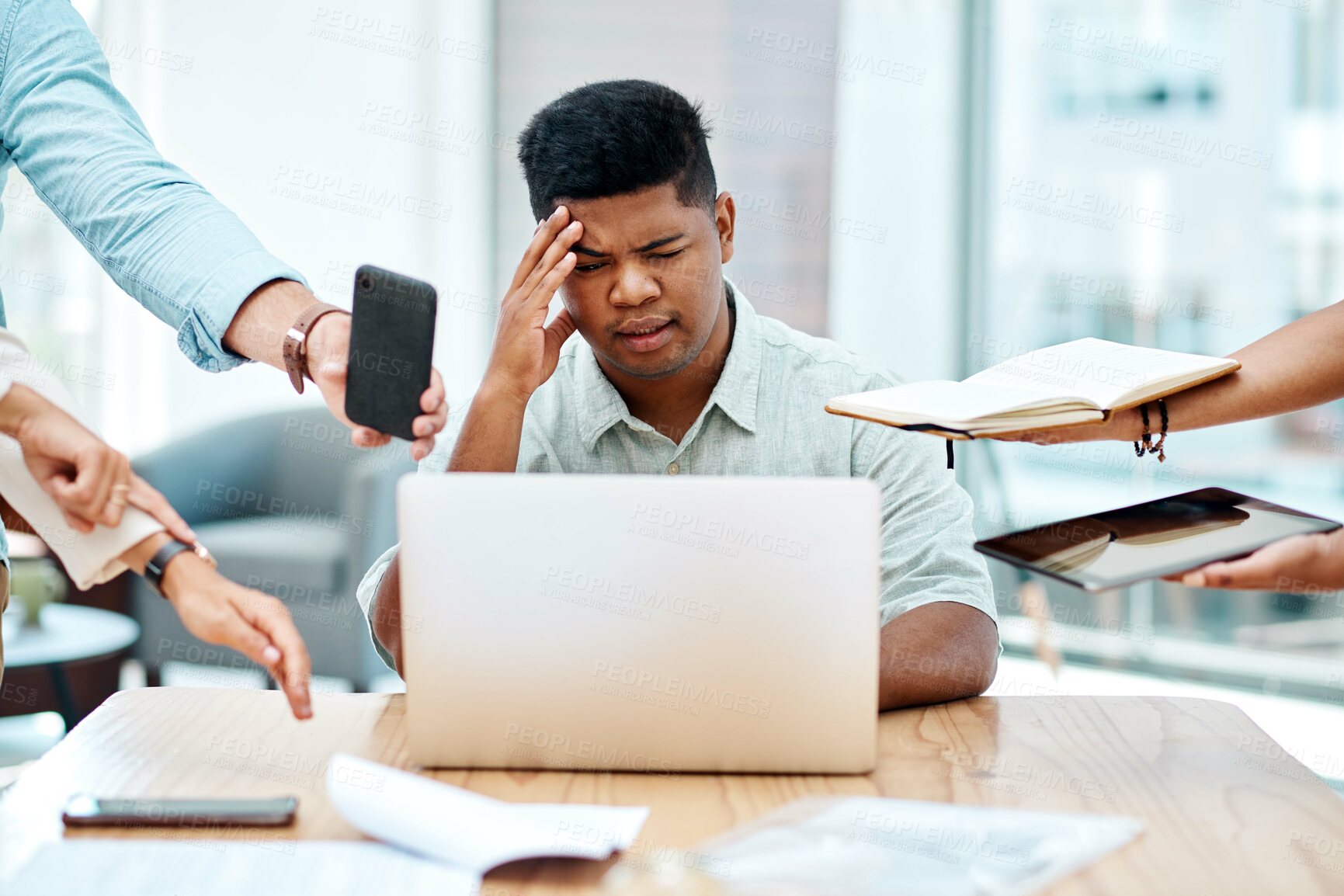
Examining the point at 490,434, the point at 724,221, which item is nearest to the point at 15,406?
the point at 490,434

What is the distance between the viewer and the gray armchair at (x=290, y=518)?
324 cm

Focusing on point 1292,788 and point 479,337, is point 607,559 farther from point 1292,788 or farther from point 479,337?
A: point 479,337

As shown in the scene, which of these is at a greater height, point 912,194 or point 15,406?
point 912,194

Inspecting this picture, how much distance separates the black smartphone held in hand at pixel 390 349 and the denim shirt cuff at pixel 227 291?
0.15 m

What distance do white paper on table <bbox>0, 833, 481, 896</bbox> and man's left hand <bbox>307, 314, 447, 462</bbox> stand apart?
435mm

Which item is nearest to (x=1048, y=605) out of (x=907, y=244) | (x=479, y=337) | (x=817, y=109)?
(x=907, y=244)

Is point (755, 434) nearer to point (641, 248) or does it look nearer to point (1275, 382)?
point (641, 248)

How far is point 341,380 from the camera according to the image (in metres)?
1.24

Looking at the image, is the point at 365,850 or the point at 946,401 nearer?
the point at 365,850

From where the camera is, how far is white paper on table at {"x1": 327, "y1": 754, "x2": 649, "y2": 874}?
32.9 inches

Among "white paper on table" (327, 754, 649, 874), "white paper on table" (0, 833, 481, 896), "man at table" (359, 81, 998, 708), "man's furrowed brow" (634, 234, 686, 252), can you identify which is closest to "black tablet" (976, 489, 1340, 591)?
"man at table" (359, 81, 998, 708)

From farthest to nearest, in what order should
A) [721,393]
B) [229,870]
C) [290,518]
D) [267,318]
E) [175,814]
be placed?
[290,518], [721,393], [267,318], [175,814], [229,870]

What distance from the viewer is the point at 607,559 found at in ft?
3.16

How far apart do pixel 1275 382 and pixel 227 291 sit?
1.12 metres
